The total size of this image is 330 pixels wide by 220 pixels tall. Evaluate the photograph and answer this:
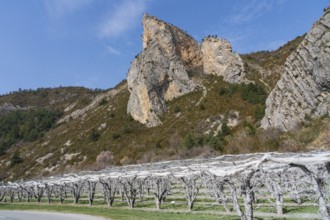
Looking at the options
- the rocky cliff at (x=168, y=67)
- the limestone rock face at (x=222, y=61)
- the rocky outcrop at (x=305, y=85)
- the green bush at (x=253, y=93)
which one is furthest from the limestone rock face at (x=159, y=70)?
the rocky outcrop at (x=305, y=85)

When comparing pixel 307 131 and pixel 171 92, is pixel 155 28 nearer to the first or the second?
pixel 171 92

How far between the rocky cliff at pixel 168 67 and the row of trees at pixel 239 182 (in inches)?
1324

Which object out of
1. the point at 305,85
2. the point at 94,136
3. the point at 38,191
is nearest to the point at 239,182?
the point at 305,85

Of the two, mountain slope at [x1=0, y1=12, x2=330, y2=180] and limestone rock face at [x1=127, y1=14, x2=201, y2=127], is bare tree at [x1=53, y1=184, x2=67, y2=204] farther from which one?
A: limestone rock face at [x1=127, y1=14, x2=201, y2=127]

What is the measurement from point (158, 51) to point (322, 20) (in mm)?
49169

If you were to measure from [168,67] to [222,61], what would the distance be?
13.0 meters

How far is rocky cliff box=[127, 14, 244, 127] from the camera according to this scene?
83062 millimetres

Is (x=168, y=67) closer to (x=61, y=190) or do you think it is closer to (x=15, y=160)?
(x=15, y=160)

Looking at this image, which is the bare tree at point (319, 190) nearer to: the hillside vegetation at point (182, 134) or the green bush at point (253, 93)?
the hillside vegetation at point (182, 134)

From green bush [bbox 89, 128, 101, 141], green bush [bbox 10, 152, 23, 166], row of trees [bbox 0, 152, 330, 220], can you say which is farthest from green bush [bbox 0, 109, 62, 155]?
row of trees [bbox 0, 152, 330, 220]

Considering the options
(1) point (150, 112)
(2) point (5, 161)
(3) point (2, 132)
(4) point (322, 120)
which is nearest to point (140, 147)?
(1) point (150, 112)

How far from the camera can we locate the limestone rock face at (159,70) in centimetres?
8394

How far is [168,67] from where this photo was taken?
88.8 meters

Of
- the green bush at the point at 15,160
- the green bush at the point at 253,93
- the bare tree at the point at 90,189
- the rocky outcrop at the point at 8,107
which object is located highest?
the rocky outcrop at the point at 8,107
